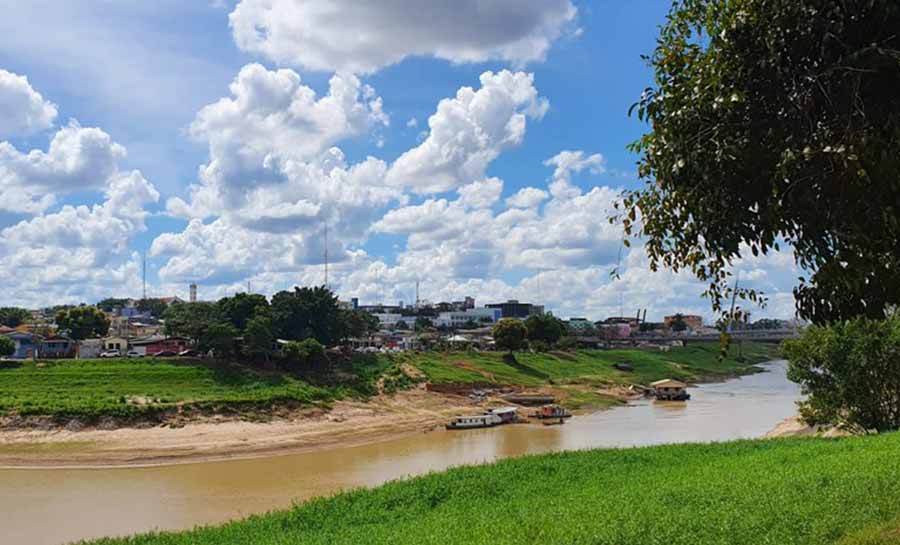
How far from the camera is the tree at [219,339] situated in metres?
66.2

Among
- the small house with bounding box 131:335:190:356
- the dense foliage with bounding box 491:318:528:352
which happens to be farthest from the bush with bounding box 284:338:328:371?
the dense foliage with bounding box 491:318:528:352

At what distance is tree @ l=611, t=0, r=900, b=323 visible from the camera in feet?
21.0

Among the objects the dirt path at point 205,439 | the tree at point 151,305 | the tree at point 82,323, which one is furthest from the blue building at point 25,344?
the tree at point 151,305

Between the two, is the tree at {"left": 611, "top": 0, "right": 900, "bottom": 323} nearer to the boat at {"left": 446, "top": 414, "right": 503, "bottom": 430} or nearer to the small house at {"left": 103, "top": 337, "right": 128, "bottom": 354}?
the boat at {"left": 446, "top": 414, "right": 503, "bottom": 430}

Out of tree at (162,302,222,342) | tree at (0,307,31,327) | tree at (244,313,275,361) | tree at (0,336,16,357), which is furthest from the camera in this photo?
tree at (0,307,31,327)

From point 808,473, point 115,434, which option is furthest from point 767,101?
point 115,434

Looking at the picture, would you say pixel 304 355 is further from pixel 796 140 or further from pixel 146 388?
pixel 796 140

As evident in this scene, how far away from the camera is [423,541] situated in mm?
12945

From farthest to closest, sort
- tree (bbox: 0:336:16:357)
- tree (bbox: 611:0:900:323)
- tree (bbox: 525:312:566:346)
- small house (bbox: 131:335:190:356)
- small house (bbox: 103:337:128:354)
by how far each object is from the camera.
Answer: tree (bbox: 525:312:566:346) → small house (bbox: 103:337:128:354) → small house (bbox: 131:335:190:356) → tree (bbox: 0:336:16:357) → tree (bbox: 611:0:900:323)

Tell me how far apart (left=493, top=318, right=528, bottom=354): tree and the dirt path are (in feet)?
107

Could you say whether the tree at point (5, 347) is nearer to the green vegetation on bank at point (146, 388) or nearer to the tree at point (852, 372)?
the green vegetation on bank at point (146, 388)

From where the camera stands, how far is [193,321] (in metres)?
74.9

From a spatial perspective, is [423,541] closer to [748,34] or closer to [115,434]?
[748,34]

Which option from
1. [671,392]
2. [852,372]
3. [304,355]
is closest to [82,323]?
[304,355]
